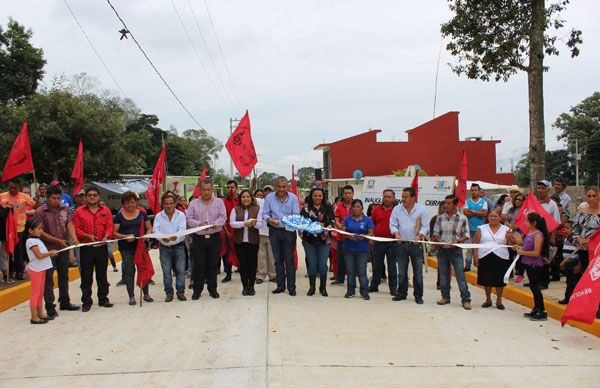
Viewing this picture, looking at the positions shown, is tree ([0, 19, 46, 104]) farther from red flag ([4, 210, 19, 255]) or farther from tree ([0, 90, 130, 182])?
red flag ([4, 210, 19, 255])

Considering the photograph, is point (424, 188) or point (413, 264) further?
point (424, 188)

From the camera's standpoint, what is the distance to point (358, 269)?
865cm

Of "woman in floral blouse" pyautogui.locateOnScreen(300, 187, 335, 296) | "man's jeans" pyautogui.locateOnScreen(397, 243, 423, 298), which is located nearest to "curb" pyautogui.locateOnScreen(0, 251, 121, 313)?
"woman in floral blouse" pyautogui.locateOnScreen(300, 187, 335, 296)

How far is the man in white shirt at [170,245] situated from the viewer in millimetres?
8438

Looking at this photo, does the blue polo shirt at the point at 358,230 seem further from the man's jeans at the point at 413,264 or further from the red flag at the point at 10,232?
the red flag at the point at 10,232

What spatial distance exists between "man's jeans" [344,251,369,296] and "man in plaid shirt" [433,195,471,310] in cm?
112

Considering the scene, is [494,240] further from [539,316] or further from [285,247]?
[285,247]

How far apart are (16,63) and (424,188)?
23971 mm

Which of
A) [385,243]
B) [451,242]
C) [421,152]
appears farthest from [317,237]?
[421,152]

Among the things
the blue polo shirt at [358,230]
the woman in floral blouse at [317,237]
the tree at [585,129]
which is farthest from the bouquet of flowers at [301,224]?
the tree at [585,129]

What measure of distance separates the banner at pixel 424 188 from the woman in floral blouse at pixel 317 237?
231 inches

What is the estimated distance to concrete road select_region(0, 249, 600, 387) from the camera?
4887mm

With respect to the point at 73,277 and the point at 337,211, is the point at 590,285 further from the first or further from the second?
→ the point at 73,277

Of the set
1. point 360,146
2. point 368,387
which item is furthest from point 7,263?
point 360,146
